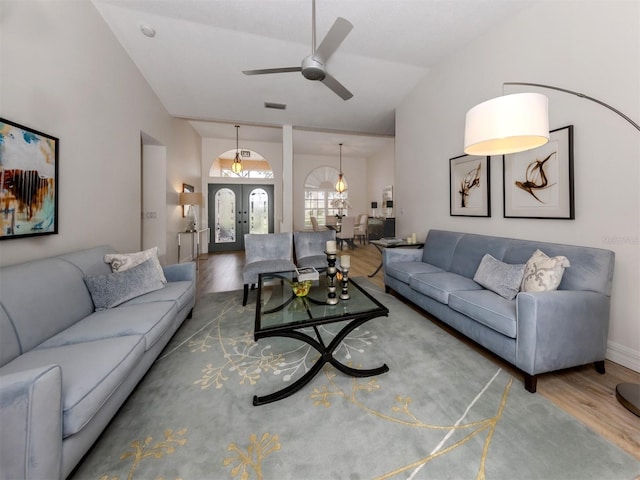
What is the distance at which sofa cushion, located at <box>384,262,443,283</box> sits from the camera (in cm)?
291

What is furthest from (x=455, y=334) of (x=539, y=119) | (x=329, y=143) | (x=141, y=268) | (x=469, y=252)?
(x=329, y=143)

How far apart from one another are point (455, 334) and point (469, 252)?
3.02 feet

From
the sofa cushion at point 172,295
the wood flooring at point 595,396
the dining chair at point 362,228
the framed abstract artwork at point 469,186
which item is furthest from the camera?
the dining chair at point 362,228

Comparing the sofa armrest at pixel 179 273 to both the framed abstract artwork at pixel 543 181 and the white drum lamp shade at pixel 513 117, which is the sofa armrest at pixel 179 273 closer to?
the white drum lamp shade at pixel 513 117

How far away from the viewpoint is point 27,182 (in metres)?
1.76

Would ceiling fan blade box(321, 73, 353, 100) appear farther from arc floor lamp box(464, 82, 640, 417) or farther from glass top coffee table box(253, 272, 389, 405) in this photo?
glass top coffee table box(253, 272, 389, 405)

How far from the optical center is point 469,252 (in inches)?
108

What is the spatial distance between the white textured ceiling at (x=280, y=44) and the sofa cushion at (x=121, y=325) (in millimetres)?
2823

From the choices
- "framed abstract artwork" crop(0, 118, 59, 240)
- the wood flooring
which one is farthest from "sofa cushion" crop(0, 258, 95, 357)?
the wood flooring

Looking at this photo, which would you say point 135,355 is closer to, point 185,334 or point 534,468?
point 185,334

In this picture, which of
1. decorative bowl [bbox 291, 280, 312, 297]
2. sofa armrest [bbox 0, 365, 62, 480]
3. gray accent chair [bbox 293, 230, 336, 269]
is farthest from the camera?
gray accent chair [bbox 293, 230, 336, 269]

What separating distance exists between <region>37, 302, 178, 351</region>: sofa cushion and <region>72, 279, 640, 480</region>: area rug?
0.40 meters

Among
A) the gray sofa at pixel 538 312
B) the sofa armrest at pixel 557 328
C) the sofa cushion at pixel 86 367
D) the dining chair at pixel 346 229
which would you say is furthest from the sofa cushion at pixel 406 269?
the dining chair at pixel 346 229

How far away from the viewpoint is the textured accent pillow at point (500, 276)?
1989 millimetres
